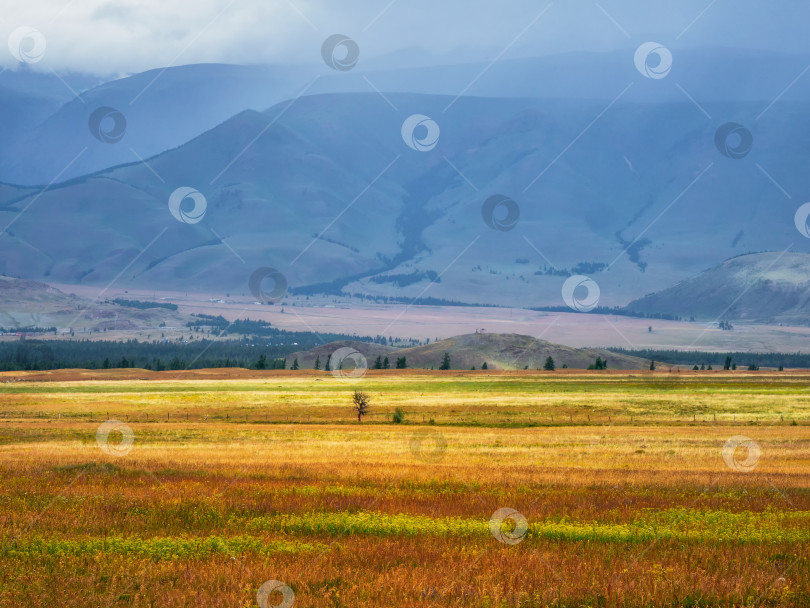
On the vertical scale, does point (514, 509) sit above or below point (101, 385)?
below

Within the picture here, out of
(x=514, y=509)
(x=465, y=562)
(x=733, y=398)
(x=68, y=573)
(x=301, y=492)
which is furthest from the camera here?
(x=733, y=398)

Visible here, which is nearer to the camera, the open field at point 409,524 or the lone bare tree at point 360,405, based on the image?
the open field at point 409,524

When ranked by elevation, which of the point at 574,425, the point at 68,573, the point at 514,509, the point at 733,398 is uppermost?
the point at 733,398

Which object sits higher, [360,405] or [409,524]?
[360,405]

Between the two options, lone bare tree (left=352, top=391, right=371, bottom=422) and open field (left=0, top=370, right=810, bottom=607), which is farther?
Answer: lone bare tree (left=352, top=391, right=371, bottom=422)

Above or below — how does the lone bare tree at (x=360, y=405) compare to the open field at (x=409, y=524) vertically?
above

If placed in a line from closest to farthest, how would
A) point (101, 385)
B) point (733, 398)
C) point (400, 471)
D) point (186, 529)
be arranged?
point (186, 529), point (400, 471), point (733, 398), point (101, 385)

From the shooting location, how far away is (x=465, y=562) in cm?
1691

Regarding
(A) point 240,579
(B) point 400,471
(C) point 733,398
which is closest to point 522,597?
(A) point 240,579

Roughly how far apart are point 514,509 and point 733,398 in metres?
106

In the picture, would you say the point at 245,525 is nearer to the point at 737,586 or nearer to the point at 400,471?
the point at 737,586

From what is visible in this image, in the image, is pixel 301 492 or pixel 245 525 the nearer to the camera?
pixel 245 525

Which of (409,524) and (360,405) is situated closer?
(409,524)

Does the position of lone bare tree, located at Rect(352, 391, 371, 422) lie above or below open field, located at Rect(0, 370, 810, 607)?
above
